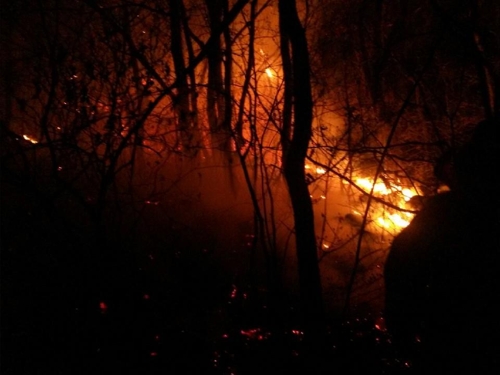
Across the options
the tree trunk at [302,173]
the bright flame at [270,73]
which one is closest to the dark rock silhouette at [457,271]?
the tree trunk at [302,173]

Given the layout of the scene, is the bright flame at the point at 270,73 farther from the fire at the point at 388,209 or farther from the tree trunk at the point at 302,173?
the fire at the point at 388,209

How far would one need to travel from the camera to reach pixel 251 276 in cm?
611

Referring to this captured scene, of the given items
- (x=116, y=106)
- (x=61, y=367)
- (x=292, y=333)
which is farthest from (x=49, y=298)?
(x=292, y=333)

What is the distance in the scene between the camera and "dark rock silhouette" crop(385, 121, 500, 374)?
4406 millimetres

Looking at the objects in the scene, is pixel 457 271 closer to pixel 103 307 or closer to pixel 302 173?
pixel 302 173

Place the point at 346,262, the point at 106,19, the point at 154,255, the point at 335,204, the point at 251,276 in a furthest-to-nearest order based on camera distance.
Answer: the point at 335,204, the point at 346,262, the point at 154,255, the point at 251,276, the point at 106,19

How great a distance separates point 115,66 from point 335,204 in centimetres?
482

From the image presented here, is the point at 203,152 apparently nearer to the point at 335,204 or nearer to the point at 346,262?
the point at 335,204

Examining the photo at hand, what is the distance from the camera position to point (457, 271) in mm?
4625

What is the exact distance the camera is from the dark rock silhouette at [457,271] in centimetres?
441

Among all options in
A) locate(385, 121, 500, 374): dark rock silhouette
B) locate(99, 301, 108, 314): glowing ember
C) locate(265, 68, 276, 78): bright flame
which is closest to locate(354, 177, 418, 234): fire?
locate(385, 121, 500, 374): dark rock silhouette

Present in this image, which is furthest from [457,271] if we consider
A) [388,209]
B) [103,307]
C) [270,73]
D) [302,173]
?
[103,307]

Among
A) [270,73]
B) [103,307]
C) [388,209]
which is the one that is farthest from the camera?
[388,209]

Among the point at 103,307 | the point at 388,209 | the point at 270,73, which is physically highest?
the point at 270,73
